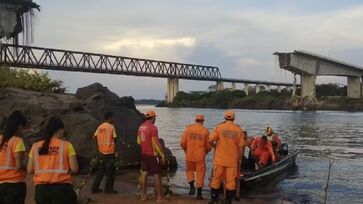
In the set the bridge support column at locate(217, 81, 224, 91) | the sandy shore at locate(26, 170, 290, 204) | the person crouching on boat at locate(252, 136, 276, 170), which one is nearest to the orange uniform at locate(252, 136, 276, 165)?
the person crouching on boat at locate(252, 136, 276, 170)

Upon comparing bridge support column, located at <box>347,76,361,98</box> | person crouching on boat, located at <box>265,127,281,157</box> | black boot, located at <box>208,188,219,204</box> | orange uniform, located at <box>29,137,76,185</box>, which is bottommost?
black boot, located at <box>208,188,219,204</box>

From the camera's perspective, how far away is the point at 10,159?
7023 mm

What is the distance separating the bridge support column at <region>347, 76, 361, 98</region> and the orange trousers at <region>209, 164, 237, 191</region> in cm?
13248

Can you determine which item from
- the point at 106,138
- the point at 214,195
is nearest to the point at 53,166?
the point at 214,195

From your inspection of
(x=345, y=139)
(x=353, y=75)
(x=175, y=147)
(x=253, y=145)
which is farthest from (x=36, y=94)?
(x=353, y=75)

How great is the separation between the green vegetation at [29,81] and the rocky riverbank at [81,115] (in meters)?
3.82

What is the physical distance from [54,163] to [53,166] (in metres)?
0.04

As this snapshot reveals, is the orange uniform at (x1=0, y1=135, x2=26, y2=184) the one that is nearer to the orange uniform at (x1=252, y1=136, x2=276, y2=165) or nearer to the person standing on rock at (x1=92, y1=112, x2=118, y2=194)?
the person standing on rock at (x1=92, y1=112, x2=118, y2=194)

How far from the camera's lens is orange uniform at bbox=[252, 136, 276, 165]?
17.3 metres

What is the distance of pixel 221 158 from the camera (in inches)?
435

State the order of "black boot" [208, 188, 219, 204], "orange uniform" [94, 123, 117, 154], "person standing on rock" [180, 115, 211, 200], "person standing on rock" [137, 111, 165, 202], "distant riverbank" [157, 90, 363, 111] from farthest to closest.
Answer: "distant riverbank" [157, 90, 363, 111] < "orange uniform" [94, 123, 117, 154] < "person standing on rock" [180, 115, 211, 200] < "black boot" [208, 188, 219, 204] < "person standing on rock" [137, 111, 165, 202]

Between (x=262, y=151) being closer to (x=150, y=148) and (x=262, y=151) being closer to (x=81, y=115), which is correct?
(x=81, y=115)

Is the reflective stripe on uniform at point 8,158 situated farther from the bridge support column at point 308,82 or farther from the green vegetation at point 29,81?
the bridge support column at point 308,82

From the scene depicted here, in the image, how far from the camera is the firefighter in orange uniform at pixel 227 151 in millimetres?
10992
